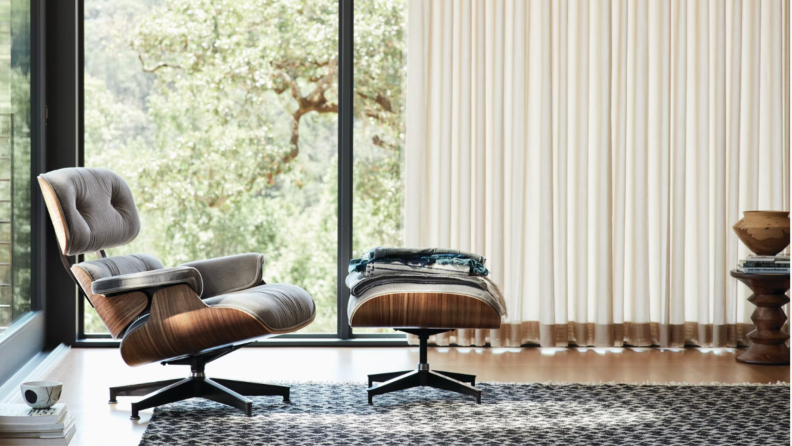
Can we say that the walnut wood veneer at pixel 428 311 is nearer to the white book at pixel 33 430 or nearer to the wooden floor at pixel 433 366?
the wooden floor at pixel 433 366

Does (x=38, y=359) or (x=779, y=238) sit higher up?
(x=779, y=238)

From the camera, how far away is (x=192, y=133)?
4.46m

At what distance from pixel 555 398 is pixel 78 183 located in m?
1.92

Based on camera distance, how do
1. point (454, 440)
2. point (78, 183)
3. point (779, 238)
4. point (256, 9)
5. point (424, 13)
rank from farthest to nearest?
1. point (256, 9)
2. point (424, 13)
3. point (779, 238)
4. point (78, 183)
5. point (454, 440)

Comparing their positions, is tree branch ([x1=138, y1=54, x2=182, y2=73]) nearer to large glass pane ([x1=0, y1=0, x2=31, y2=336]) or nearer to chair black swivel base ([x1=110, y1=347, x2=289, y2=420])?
large glass pane ([x1=0, y1=0, x2=31, y2=336])

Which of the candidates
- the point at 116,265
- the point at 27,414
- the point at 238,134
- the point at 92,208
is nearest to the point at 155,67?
the point at 238,134

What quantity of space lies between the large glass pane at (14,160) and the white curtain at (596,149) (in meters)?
1.79

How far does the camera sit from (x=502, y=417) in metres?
2.79

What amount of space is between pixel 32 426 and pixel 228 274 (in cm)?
99

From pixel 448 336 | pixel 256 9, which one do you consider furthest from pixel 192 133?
pixel 448 336

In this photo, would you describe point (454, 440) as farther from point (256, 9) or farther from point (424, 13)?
→ point (256, 9)

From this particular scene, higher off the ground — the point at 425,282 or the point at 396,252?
the point at 396,252

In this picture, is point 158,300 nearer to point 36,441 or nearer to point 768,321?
point 36,441

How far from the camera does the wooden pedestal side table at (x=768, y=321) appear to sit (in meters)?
3.68
